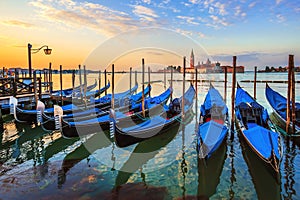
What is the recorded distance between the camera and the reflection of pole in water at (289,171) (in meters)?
4.43

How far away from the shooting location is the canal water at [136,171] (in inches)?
176

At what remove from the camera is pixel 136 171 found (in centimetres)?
548

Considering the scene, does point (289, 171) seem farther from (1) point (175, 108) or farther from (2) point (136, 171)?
(1) point (175, 108)

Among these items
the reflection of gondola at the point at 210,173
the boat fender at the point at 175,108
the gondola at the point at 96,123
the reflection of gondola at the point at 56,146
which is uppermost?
the boat fender at the point at 175,108

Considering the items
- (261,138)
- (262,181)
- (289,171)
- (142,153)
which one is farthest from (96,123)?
(289,171)

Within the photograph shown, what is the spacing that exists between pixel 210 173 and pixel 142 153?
2.09 metres

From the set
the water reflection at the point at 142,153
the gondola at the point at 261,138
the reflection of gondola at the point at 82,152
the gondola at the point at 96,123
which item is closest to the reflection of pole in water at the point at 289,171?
the gondola at the point at 261,138

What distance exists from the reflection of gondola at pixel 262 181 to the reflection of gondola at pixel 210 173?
678mm

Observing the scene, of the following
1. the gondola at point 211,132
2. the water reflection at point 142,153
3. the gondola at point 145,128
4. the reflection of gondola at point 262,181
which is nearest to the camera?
the reflection of gondola at point 262,181

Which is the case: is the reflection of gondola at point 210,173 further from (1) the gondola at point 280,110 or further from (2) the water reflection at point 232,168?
(1) the gondola at point 280,110

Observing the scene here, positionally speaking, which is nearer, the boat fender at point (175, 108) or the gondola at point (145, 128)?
the gondola at point (145, 128)

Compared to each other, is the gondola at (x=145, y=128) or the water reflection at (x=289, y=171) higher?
the gondola at (x=145, y=128)

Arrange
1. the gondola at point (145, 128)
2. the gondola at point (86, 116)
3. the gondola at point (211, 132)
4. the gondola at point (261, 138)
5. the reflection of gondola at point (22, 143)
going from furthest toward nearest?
the gondola at point (86, 116)
the reflection of gondola at point (22, 143)
the gondola at point (145, 128)
the gondola at point (211, 132)
the gondola at point (261, 138)

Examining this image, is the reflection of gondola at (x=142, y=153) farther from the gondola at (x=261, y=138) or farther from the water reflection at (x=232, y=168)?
the gondola at (x=261, y=138)
